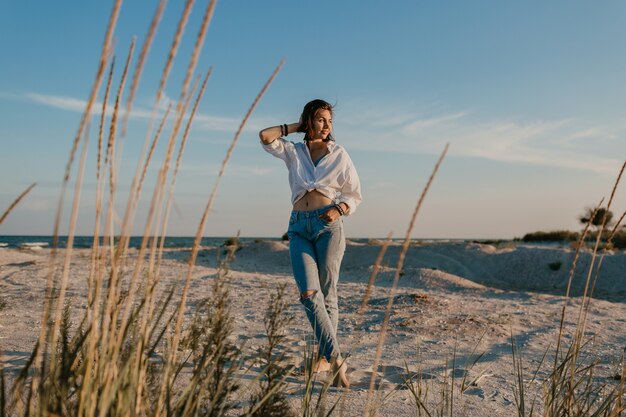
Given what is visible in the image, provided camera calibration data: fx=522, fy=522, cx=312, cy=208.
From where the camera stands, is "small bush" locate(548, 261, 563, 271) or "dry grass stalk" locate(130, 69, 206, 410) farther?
"small bush" locate(548, 261, 563, 271)

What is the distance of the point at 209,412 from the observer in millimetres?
1334

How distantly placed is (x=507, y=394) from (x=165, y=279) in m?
6.75

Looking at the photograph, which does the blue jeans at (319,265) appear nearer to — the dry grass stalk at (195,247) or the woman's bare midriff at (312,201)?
the woman's bare midriff at (312,201)

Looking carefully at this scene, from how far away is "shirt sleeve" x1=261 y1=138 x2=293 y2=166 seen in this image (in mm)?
3252

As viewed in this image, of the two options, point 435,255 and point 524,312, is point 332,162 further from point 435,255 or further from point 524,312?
point 435,255

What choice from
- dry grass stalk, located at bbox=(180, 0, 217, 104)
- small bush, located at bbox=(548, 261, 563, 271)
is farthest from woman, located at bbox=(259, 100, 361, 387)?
small bush, located at bbox=(548, 261, 563, 271)

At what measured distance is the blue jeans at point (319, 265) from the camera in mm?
2883

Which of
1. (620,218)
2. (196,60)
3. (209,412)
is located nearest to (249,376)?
(209,412)

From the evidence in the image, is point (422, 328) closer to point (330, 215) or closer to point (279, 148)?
point (330, 215)

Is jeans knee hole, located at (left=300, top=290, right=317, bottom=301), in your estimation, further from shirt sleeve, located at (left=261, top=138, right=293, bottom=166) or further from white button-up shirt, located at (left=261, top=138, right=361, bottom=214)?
shirt sleeve, located at (left=261, top=138, right=293, bottom=166)

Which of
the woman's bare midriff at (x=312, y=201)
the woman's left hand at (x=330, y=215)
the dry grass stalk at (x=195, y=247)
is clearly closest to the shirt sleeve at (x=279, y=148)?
the woman's bare midriff at (x=312, y=201)

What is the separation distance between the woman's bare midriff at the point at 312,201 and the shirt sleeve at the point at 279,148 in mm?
304

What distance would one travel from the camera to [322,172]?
10.3 ft

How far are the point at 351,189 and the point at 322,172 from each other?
0.72 feet
